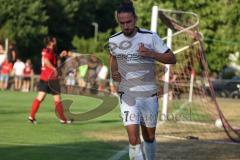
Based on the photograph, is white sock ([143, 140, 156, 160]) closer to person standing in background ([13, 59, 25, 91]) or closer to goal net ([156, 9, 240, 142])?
goal net ([156, 9, 240, 142])

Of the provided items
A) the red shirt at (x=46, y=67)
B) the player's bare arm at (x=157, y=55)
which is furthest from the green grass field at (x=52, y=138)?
the player's bare arm at (x=157, y=55)

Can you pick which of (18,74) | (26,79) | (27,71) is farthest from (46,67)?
(27,71)

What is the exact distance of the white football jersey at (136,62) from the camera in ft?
26.5

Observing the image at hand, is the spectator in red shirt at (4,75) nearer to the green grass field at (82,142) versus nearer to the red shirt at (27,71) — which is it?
the red shirt at (27,71)

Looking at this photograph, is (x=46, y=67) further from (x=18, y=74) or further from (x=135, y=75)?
(x=18, y=74)

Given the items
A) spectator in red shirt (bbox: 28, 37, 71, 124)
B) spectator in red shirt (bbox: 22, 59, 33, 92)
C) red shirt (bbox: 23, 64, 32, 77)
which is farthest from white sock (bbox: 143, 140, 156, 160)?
red shirt (bbox: 23, 64, 32, 77)

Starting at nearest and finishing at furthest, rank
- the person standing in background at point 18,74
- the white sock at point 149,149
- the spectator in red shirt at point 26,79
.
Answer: the white sock at point 149,149 → the person standing in background at point 18,74 → the spectator in red shirt at point 26,79

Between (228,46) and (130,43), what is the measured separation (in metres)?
26.5

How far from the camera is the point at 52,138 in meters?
12.9

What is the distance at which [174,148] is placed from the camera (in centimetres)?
1215

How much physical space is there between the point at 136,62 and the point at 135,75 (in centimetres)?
15

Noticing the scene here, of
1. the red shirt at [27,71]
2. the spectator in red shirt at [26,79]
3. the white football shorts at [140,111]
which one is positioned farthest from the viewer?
the red shirt at [27,71]

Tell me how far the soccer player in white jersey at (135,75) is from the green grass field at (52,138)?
8.17 ft

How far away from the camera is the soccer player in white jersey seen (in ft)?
26.5
